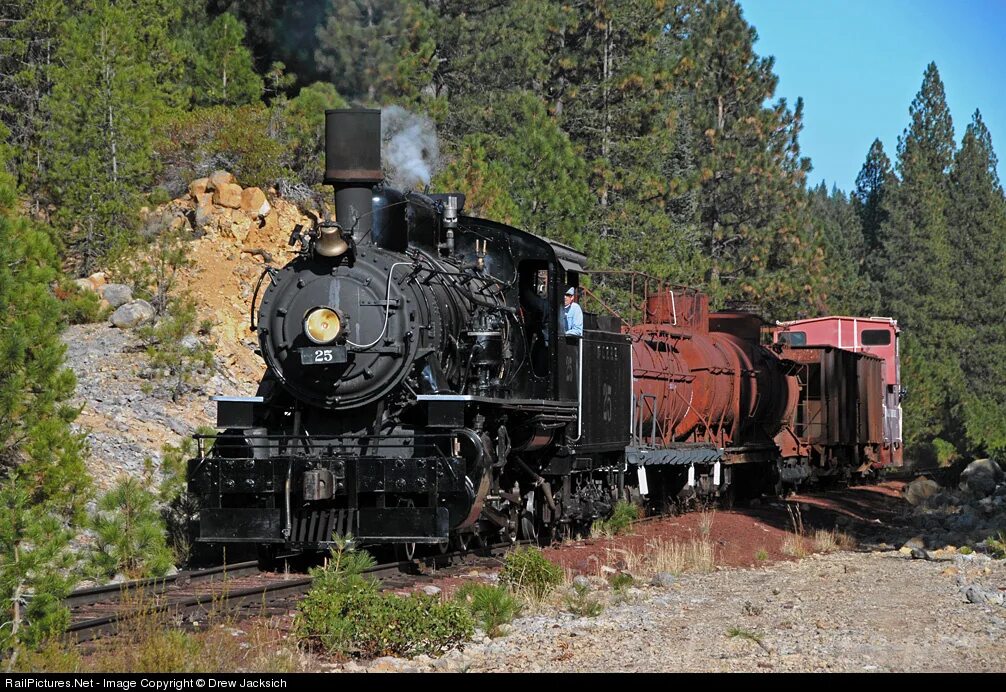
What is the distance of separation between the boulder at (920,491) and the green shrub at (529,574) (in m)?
17.3

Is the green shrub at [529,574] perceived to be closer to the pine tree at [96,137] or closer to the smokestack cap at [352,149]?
the smokestack cap at [352,149]

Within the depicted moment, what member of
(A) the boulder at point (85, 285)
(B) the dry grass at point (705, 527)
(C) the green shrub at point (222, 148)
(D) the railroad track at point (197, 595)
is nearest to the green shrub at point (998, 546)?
(B) the dry grass at point (705, 527)

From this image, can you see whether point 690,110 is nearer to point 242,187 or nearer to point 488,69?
point 488,69

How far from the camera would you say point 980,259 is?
64938 mm

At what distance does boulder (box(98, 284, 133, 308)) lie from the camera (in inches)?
906

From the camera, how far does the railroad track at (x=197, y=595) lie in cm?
917

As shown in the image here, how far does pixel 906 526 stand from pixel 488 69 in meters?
14.9

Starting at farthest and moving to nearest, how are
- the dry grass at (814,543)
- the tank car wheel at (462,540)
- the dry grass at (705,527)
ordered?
the dry grass at (705,527) < the dry grass at (814,543) < the tank car wheel at (462,540)

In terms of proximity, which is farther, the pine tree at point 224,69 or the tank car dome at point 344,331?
the pine tree at point 224,69

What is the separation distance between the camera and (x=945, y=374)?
52.3 metres

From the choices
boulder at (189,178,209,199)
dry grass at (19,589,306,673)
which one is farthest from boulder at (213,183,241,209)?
dry grass at (19,589,306,673)

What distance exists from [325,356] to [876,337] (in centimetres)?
2538

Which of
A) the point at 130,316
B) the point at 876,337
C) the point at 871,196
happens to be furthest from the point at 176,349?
the point at 871,196

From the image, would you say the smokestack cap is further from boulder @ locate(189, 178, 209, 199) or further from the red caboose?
the red caboose
